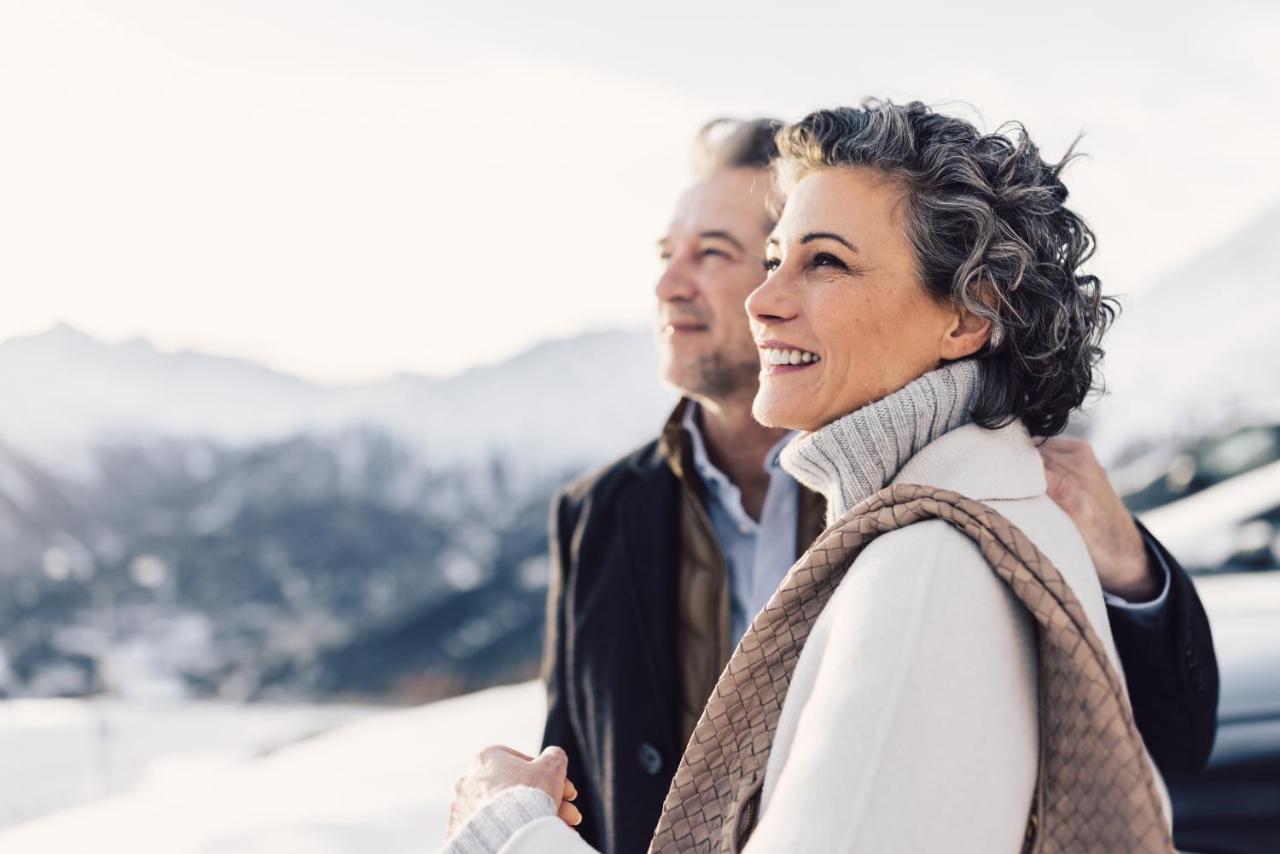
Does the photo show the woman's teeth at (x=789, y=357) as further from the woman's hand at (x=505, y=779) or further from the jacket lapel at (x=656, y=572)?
the jacket lapel at (x=656, y=572)

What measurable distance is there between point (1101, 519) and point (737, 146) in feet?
4.13

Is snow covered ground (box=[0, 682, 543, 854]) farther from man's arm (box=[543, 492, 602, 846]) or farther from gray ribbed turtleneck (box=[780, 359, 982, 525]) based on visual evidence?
gray ribbed turtleneck (box=[780, 359, 982, 525])

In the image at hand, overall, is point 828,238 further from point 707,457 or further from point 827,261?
point 707,457

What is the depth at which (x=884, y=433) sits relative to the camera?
1.08 meters

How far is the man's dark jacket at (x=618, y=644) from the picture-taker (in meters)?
1.93

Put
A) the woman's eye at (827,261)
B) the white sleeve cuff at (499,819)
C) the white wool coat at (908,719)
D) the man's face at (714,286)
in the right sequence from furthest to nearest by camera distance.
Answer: the man's face at (714,286)
the woman's eye at (827,261)
the white sleeve cuff at (499,819)
the white wool coat at (908,719)

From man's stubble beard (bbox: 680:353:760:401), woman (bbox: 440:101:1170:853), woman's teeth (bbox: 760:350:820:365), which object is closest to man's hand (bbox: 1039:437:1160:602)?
woman (bbox: 440:101:1170:853)

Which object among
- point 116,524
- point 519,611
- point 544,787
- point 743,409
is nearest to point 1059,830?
point 544,787

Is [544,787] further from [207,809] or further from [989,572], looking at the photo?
[207,809]

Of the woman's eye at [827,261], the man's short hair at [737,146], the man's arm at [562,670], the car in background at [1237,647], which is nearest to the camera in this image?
the woman's eye at [827,261]

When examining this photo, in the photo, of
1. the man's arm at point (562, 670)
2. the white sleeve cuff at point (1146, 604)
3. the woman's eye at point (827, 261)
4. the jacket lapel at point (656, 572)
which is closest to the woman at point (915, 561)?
the woman's eye at point (827, 261)

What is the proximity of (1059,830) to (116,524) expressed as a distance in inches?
330

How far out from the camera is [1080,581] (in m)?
1.02

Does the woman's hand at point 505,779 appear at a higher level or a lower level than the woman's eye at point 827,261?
lower
